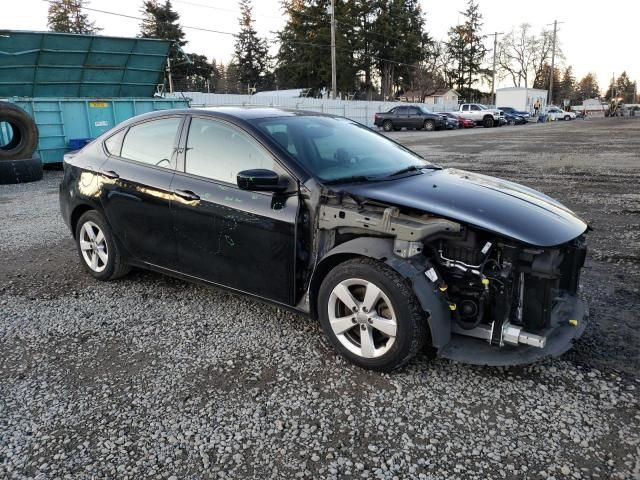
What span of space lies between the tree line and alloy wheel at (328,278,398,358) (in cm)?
4795

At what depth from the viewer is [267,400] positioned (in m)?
2.95

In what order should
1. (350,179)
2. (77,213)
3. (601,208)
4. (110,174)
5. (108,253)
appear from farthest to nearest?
1. (601,208)
2. (77,213)
3. (108,253)
4. (110,174)
5. (350,179)

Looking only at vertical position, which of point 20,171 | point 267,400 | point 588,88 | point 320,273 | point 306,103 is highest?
point 588,88

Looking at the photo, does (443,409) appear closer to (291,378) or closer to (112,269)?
(291,378)

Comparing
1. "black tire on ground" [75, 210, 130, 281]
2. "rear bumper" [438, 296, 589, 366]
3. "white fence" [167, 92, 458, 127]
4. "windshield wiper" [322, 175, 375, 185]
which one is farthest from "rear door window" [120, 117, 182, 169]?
"white fence" [167, 92, 458, 127]

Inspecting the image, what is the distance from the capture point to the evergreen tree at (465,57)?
73.1m

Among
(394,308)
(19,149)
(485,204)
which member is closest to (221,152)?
(394,308)

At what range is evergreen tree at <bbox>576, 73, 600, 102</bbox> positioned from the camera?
120 metres

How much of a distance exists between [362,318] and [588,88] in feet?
462

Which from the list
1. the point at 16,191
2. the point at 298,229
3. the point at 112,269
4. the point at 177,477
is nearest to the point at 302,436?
the point at 177,477

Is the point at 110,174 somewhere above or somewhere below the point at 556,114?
below

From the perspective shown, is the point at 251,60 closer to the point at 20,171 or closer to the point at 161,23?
the point at 161,23

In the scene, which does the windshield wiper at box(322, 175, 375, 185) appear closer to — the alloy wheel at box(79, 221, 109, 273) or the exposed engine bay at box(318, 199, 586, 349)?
the exposed engine bay at box(318, 199, 586, 349)

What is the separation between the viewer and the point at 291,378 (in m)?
3.17
